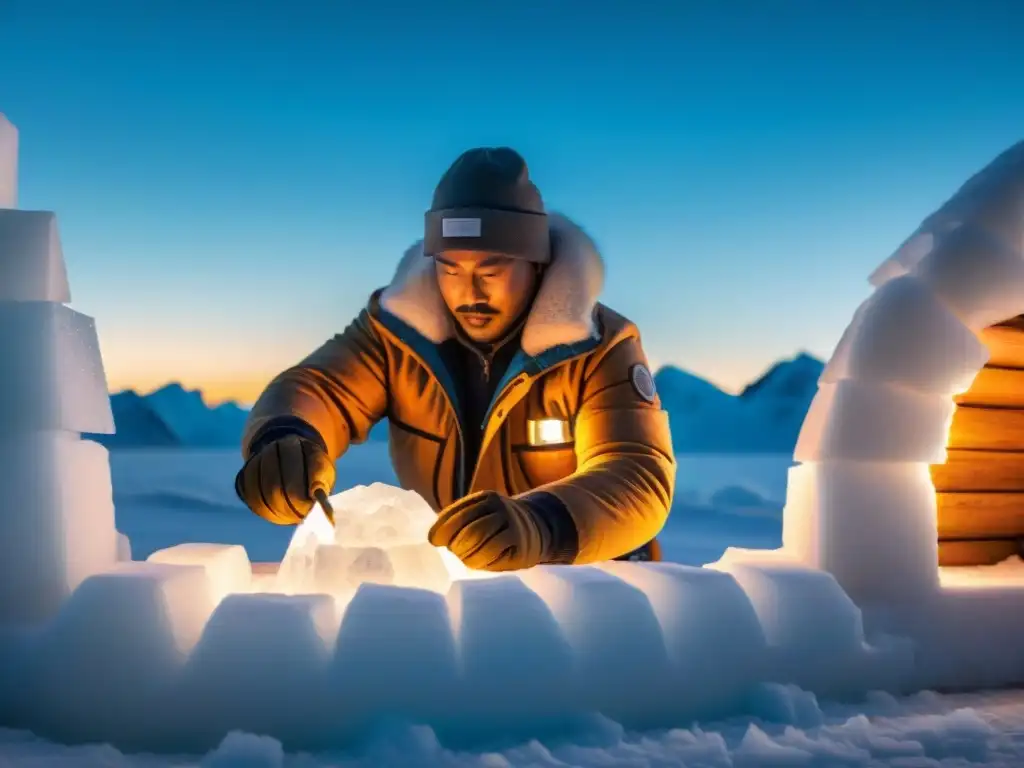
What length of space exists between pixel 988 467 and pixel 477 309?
4.44 ft

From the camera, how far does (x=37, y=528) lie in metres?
1.72

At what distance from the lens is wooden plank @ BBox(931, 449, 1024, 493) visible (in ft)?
7.88

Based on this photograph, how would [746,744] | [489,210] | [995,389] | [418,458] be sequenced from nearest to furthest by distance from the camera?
1. [746,744]
2. [489,210]
3. [995,389]
4. [418,458]

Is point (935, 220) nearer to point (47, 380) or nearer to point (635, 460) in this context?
point (635, 460)

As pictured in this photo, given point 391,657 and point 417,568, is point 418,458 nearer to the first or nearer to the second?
point 417,568

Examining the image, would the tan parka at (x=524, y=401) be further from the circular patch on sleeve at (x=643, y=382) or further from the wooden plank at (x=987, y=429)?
the wooden plank at (x=987, y=429)

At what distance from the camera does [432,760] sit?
150 centimetres

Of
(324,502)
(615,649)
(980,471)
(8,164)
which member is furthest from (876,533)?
(8,164)

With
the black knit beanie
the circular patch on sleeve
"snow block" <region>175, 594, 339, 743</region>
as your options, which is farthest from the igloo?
the black knit beanie

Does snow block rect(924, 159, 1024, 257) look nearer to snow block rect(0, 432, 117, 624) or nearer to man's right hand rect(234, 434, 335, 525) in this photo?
man's right hand rect(234, 434, 335, 525)

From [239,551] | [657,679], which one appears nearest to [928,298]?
[657,679]

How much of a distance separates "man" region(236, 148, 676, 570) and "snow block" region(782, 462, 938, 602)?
0.37m

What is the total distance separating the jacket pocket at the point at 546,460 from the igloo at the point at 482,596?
0.46 m

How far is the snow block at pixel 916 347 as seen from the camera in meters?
2.13
